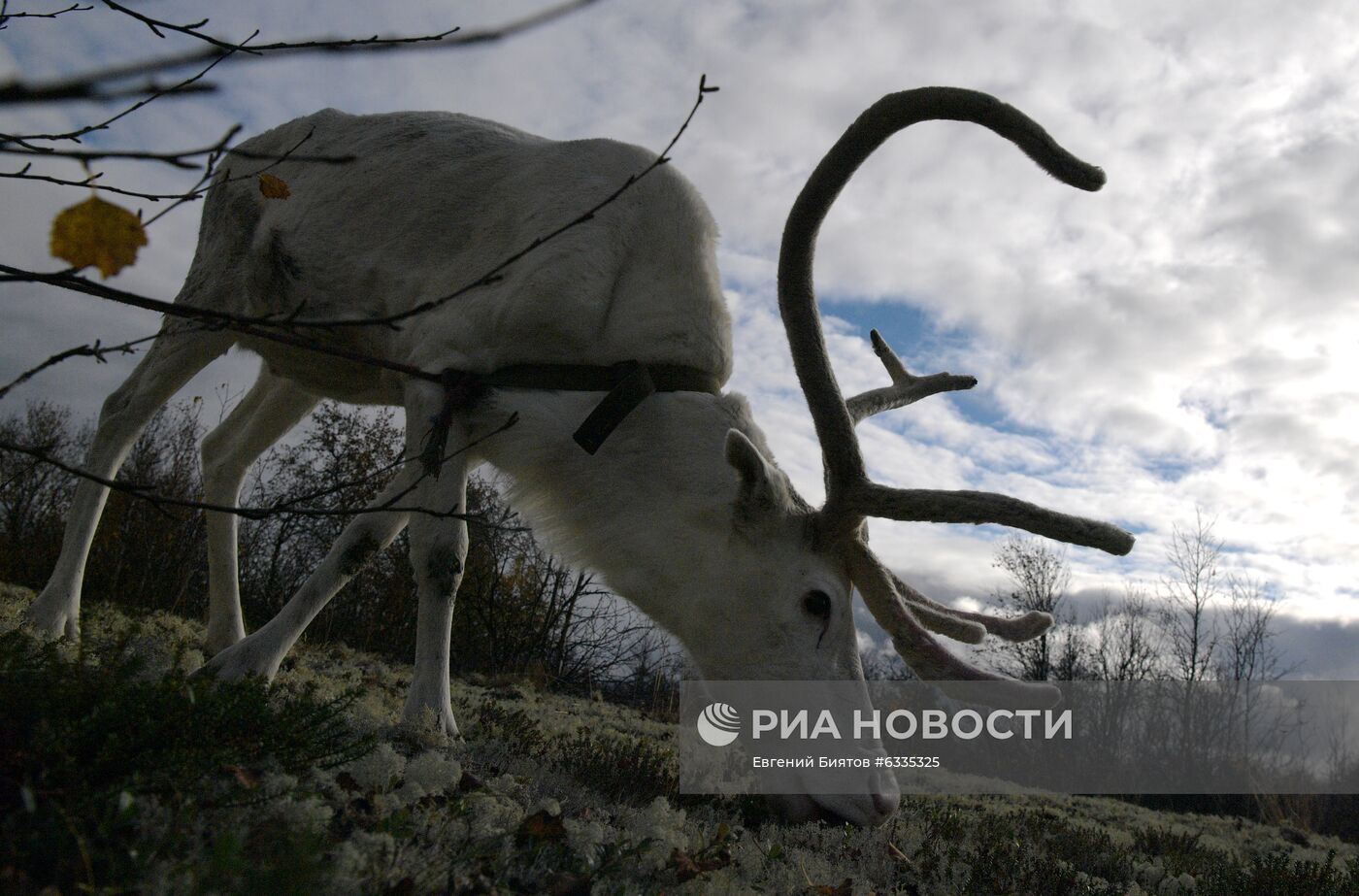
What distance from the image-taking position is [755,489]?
11.7 feet

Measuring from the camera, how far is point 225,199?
5410 mm

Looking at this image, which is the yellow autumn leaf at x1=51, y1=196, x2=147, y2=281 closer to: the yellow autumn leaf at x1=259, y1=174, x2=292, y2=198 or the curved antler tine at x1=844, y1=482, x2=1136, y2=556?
the yellow autumn leaf at x1=259, y1=174, x2=292, y2=198

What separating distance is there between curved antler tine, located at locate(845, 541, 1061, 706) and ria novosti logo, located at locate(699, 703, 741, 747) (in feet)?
2.53

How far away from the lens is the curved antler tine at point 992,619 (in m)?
3.96

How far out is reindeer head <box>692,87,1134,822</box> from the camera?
321 centimetres

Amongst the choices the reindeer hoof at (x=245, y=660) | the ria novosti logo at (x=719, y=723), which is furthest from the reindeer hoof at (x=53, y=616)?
the ria novosti logo at (x=719, y=723)

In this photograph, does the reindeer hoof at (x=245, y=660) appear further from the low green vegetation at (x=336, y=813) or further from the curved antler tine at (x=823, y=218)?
the curved antler tine at (x=823, y=218)

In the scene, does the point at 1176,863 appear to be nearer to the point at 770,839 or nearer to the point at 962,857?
the point at 962,857

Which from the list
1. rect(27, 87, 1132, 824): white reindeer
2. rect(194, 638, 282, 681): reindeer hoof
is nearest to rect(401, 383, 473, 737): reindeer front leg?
rect(27, 87, 1132, 824): white reindeer

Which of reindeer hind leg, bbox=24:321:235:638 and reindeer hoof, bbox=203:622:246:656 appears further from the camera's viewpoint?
reindeer hoof, bbox=203:622:246:656

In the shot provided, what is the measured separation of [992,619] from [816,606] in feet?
4.28

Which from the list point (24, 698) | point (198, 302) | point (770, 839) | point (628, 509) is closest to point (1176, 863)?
point (770, 839)

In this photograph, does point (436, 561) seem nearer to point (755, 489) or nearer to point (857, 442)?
point (755, 489)

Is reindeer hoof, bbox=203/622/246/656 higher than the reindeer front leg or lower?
lower
